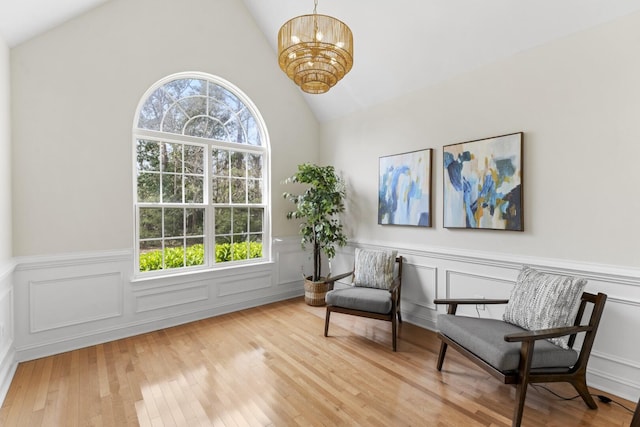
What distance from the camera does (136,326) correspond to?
3.23m

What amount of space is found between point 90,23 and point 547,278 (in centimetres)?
459

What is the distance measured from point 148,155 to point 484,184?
353cm

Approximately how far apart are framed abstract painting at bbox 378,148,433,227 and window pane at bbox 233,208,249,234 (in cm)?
180

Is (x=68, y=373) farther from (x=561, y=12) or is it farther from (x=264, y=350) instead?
(x=561, y=12)

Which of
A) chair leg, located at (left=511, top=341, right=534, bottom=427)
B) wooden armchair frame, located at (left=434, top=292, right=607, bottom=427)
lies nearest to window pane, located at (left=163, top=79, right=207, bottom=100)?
wooden armchair frame, located at (left=434, top=292, right=607, bottom=427)

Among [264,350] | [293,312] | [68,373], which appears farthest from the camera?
[293,312]

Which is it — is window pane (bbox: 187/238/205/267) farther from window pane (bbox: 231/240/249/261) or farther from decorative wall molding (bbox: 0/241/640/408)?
window pane (bbox: 231/240/249/261)

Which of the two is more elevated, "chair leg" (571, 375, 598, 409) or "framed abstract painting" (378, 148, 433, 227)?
"framed abstract painting" (378, 148, 433, 227)

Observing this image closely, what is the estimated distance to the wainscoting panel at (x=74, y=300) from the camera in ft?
9.03

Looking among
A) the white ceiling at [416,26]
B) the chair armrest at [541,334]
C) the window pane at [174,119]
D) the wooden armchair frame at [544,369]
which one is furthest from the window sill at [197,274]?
the chair armrest at [541,334]

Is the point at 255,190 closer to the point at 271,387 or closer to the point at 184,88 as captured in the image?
the point at 184,88

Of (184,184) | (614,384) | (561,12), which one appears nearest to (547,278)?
(614,384)

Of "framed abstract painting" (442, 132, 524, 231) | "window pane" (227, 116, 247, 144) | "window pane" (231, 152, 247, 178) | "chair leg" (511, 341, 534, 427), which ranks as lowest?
"chair leg" (511, 341, 534, 427)

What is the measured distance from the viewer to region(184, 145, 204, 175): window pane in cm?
366
